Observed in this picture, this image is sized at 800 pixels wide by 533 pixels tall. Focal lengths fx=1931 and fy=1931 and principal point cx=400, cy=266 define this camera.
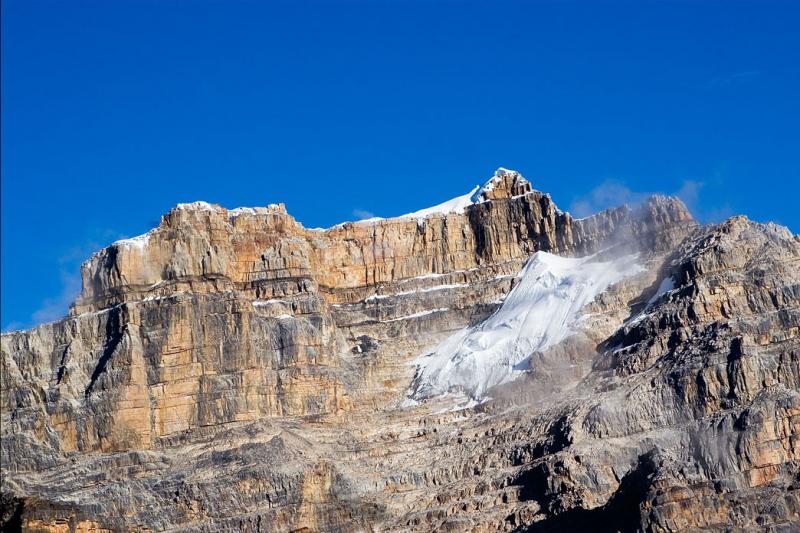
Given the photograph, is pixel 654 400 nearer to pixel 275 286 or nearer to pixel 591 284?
pixel 591 284

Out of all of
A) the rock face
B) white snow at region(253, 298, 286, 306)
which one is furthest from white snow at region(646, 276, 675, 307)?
white snow at region(253, 298, 286, 306)

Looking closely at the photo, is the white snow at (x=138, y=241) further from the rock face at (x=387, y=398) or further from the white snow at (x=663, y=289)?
the white snow at (x=663, y=289)

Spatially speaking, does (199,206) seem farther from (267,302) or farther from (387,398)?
(387,398)

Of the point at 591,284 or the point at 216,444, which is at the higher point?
the point at 591,284

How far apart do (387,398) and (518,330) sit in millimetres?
14383

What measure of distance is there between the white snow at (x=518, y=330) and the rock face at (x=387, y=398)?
2.01 metres

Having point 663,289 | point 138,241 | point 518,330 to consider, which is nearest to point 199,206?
point 138,241

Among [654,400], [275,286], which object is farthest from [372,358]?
[654,400]

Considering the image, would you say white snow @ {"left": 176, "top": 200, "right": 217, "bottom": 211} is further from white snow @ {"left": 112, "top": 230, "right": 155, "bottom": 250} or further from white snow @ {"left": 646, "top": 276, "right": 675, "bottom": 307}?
white snow @ {"left": 646, "top": 276, "right": 675, "bottom": 307}

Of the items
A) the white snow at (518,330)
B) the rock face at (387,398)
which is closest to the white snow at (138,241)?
the rock face at (387,398)

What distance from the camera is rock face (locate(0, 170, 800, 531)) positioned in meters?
158

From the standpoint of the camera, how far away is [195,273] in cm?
19062

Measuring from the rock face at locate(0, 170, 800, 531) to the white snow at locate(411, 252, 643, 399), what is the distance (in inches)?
79.0

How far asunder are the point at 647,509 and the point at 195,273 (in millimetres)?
60817
